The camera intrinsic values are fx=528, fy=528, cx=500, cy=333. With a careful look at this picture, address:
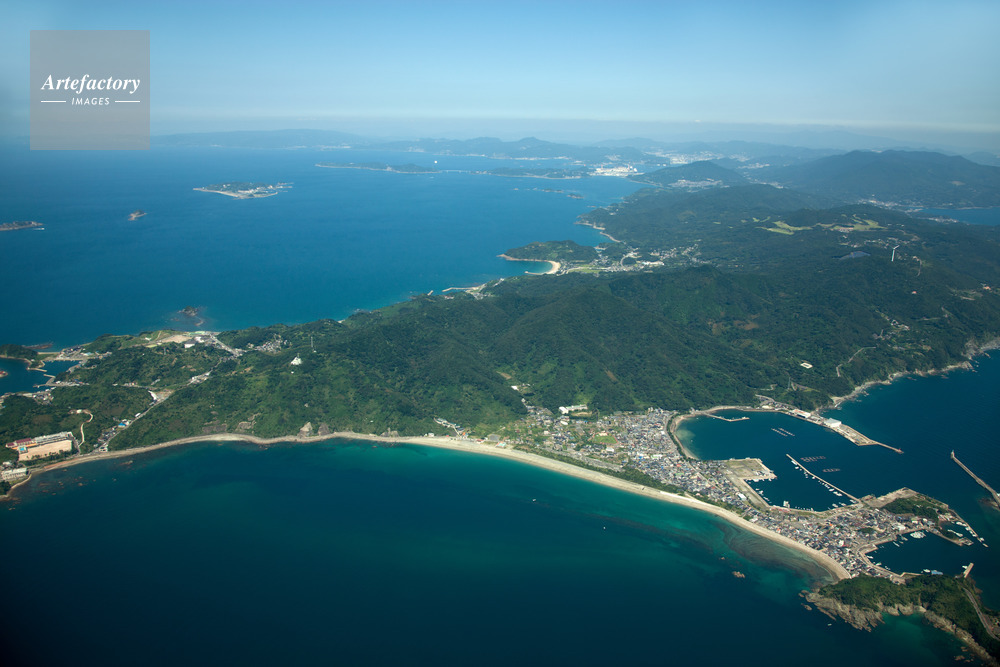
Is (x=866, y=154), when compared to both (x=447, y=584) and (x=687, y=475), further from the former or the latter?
(x=447, y=584)

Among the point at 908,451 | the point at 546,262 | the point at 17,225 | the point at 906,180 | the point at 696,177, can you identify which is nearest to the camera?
the point at 908,451

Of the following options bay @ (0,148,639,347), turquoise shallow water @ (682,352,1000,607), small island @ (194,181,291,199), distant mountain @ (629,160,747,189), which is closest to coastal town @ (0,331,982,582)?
turquoise shallow water @ (682,352,1000,607)

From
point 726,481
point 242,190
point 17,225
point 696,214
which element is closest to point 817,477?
point 726,481

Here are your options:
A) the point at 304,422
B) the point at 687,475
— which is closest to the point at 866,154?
the point at 687,475

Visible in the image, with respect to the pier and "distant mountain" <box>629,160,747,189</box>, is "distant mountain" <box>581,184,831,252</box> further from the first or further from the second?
the pier

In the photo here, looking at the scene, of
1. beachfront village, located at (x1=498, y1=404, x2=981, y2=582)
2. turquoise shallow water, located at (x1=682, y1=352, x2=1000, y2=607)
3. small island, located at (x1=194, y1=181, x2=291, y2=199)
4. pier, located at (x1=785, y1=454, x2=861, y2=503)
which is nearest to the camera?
turquoise shallow water, located at (x1=682, y1=352, x2=1000, y2=607)

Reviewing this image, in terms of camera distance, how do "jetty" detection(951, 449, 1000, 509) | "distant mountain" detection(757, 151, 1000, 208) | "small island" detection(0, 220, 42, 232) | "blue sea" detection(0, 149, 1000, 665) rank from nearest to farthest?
"blue sea" detection(0, 149, 1000, 665)
"jetty" detection(951, 449, 1000, 509)
"small island" detection(0, 220, 42, 232)
"distant mountain" detection(757, 151, 1000, 208)

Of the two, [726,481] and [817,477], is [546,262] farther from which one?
[817,477]
